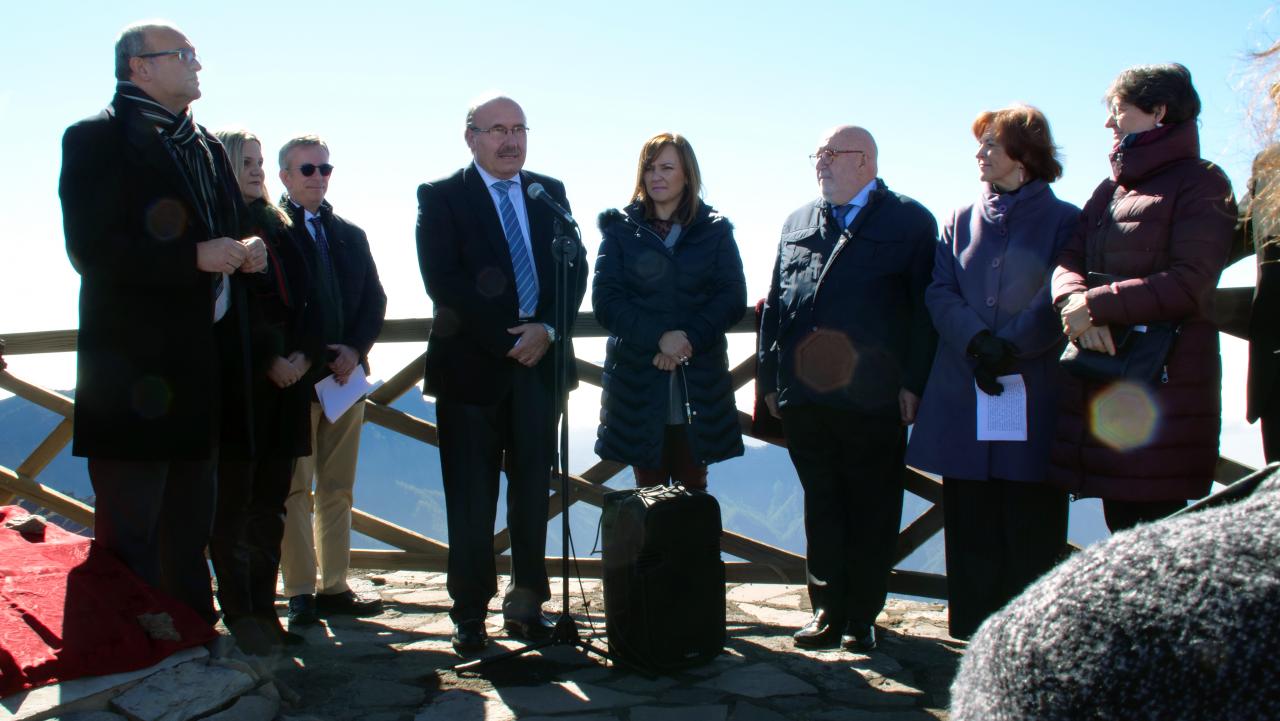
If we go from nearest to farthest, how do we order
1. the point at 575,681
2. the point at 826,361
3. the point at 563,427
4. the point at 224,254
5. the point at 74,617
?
the point at 74,617
the point at 224,254
the point at 575,681
the point at 563,427
the point at 826,361

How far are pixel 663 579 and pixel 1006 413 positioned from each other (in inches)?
49.6

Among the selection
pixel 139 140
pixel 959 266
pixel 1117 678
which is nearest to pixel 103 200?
pixel 139 140

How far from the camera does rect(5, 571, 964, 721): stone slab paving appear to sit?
3.00 meters

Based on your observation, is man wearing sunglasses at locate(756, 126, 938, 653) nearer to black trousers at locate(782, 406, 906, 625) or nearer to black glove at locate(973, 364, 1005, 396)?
black trousers at locate(782, 406, 906, 625)

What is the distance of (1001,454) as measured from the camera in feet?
11.2

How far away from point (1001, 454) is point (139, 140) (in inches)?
112

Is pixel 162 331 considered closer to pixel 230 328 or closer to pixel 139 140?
pixel 230 328

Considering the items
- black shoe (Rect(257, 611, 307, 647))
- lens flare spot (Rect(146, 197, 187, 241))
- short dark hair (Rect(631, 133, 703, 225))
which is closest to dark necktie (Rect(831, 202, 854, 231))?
short dark hair (Rect(631, 133, 703, 225))

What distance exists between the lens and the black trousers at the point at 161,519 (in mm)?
2941

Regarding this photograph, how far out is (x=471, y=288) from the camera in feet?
12.4

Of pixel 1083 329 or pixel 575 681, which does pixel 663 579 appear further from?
pixel 1083 329

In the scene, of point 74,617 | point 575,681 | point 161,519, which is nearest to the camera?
point 74,617

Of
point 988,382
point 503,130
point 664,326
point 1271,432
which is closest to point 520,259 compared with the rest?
point 503,130

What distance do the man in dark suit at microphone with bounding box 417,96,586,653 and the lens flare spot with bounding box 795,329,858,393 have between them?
882 millimetres
